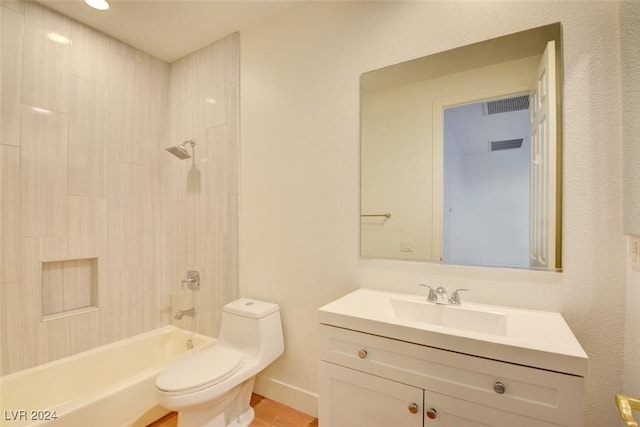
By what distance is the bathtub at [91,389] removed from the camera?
1.49m

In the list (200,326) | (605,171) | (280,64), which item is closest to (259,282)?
(200,326)

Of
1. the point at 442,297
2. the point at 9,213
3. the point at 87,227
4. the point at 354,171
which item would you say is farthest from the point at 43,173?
the point at 442,297

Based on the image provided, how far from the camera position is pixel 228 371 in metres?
1.56

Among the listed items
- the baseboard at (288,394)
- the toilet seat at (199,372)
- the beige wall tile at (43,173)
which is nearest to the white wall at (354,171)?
the baseboard at (288,394)

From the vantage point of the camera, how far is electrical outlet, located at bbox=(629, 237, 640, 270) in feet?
3.45

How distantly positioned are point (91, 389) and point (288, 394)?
4.41 feet

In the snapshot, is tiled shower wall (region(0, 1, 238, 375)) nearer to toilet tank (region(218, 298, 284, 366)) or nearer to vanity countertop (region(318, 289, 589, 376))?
toilet tank (region(218, 298, 284, 366))

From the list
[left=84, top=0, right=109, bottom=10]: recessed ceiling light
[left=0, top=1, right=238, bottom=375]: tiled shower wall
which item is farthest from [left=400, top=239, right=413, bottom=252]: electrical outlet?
[left=84, top=0, right=109, bottom=10]: recessed ceiling light

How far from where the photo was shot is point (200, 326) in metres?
2.34

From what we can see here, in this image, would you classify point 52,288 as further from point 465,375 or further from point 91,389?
point 465,375

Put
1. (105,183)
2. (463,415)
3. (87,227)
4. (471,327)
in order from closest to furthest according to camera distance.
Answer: (463,415), (471,327), (87,227), (105,183)

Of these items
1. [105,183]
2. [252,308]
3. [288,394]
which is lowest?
[288,394]

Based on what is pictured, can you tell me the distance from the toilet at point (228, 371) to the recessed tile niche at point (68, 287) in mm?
974

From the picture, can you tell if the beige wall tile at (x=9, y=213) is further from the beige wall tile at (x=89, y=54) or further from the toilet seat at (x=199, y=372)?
the toilet seat at (x=199, y=372)
